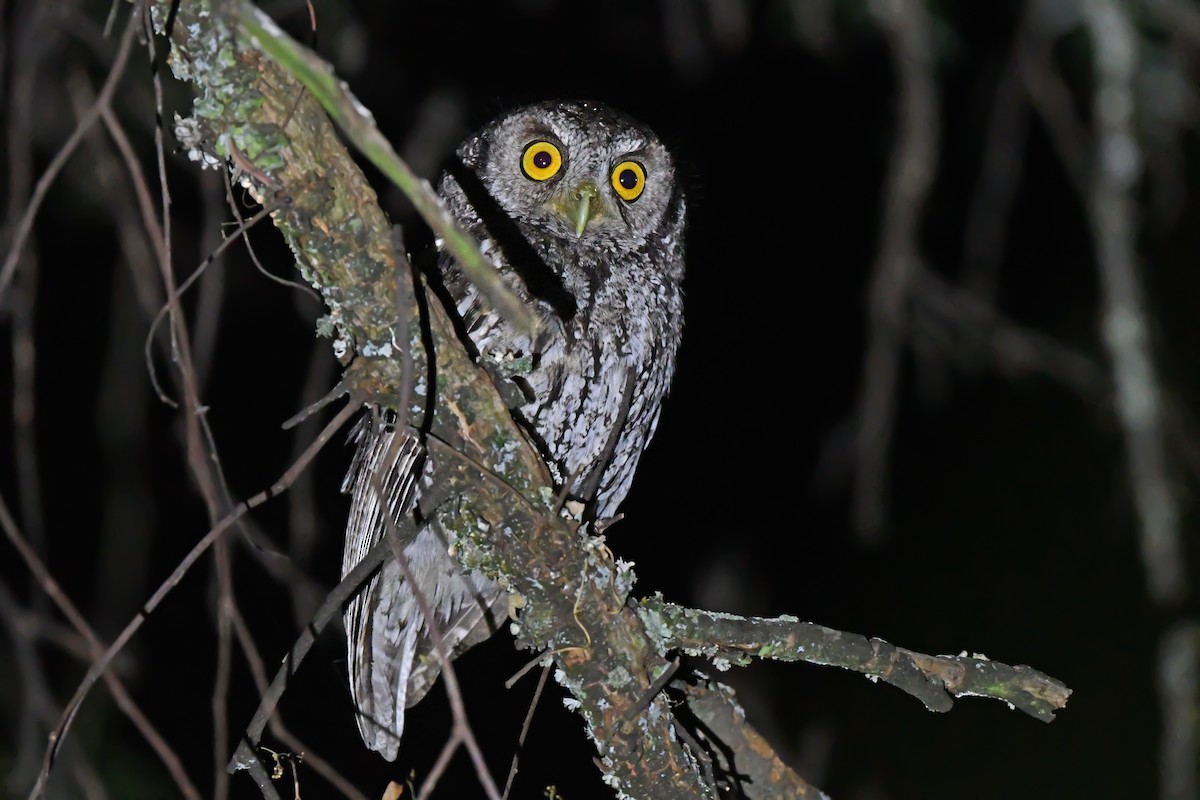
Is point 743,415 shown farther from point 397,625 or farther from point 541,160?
point 397,625

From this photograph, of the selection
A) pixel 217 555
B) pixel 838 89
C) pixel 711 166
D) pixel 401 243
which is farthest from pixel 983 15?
pixel 217 555

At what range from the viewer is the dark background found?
1.98 m

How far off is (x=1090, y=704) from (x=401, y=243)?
4084 millimetres

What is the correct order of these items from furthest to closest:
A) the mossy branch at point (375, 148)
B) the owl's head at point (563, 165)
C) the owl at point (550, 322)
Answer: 1. the owl's head at point (563, 165)
2. the owl at point (550, 322)
3. the mossy branch at point (375, 148)

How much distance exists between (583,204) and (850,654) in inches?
43.9

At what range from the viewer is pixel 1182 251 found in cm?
402

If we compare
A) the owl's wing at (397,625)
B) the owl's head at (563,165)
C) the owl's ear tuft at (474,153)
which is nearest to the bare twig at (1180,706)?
the owl's wing at (397,625)

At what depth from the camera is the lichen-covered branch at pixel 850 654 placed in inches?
57.0

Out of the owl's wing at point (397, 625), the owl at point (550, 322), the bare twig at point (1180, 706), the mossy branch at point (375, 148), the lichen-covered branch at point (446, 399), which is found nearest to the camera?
the mossy branch at point (375, 148)

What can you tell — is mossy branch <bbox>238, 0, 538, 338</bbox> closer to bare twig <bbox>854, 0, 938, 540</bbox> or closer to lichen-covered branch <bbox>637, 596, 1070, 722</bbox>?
bare twig <bbox>854, 0, 938, 540</bbox>


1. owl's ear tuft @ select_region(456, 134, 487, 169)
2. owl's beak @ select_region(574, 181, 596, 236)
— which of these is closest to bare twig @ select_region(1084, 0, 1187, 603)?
owl's beak @ select_region(574, 181, 596, 236)

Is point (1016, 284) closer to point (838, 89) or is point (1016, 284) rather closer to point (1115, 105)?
point (838, 89)

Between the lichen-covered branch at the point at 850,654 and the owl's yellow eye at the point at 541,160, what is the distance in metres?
1.13

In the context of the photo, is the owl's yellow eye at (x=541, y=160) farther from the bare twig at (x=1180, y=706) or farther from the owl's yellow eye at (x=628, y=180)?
the bare twig at (x=1180, y=706)
